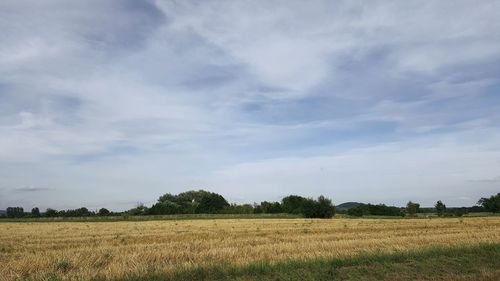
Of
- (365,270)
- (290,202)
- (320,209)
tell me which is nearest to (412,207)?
(290,202)

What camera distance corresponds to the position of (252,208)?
134000 mm

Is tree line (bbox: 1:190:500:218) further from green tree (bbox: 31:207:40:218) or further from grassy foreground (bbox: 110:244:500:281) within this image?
grassy foreground (bbox: 110:244:500:281)

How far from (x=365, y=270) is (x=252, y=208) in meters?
122

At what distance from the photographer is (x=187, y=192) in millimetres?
160125

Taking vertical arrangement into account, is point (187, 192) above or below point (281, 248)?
above

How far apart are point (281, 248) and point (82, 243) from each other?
1166 centimetres

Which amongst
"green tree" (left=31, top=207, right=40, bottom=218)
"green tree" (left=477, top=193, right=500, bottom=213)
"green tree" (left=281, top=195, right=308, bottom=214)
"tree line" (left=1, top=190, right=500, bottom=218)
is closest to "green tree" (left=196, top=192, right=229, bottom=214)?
"tree line" (left=1, top=190, right=500, bottom=218)

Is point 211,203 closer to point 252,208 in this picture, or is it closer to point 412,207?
point 252,208

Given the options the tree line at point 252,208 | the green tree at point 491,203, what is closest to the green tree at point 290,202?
the tree line at point 252,208

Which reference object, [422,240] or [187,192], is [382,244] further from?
[187,192]

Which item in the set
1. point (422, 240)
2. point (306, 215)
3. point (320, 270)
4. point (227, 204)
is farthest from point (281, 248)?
point (227, 204)

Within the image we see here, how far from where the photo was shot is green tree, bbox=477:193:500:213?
115m

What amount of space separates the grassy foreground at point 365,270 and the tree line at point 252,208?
257ft

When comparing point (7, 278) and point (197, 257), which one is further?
point (197, 257)
